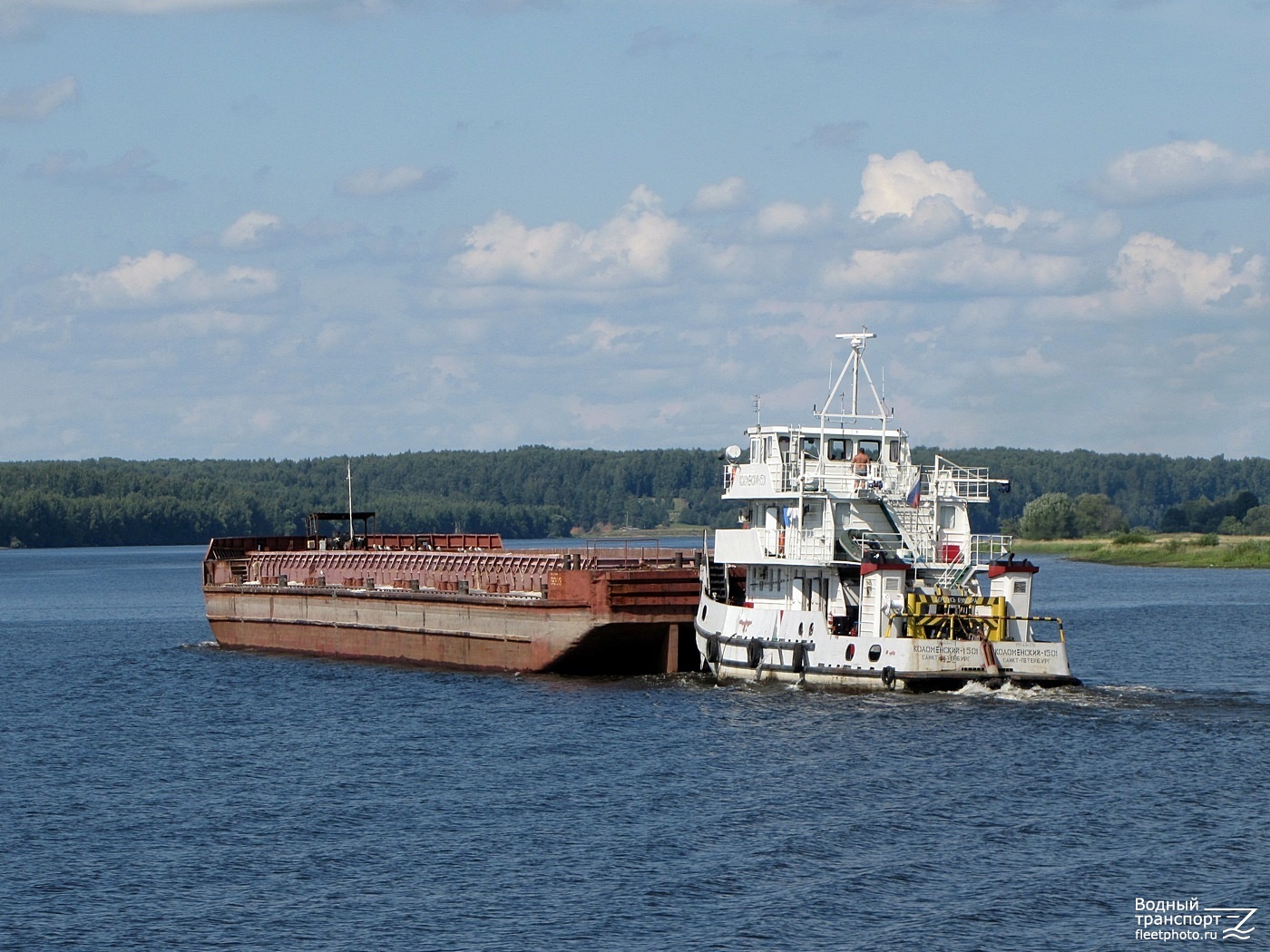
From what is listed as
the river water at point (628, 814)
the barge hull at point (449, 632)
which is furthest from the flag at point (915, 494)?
the barge hull at point (449, 632)

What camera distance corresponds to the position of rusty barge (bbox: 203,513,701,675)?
5172cm

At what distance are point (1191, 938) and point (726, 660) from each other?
23834 mm

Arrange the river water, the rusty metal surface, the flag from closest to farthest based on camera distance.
Result: the river water, the flag, the rusty metal surface

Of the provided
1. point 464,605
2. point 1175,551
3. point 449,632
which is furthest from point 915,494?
point 1175,551

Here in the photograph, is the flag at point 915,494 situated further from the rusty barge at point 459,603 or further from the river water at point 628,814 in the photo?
the rusty barge at point 459,603

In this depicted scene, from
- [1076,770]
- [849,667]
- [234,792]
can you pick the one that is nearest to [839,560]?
[849,667]

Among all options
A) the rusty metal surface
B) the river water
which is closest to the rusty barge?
the rusty metal surface

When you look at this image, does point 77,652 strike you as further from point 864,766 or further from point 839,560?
point 864,766

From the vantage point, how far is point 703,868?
3036 centimetres

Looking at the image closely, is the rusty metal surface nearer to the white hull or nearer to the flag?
the white hull

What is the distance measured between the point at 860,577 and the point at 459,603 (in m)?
16.8

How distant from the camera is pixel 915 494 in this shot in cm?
4712

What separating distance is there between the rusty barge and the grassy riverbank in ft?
294

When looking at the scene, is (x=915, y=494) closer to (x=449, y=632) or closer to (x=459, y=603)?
(x=459, y=603)
